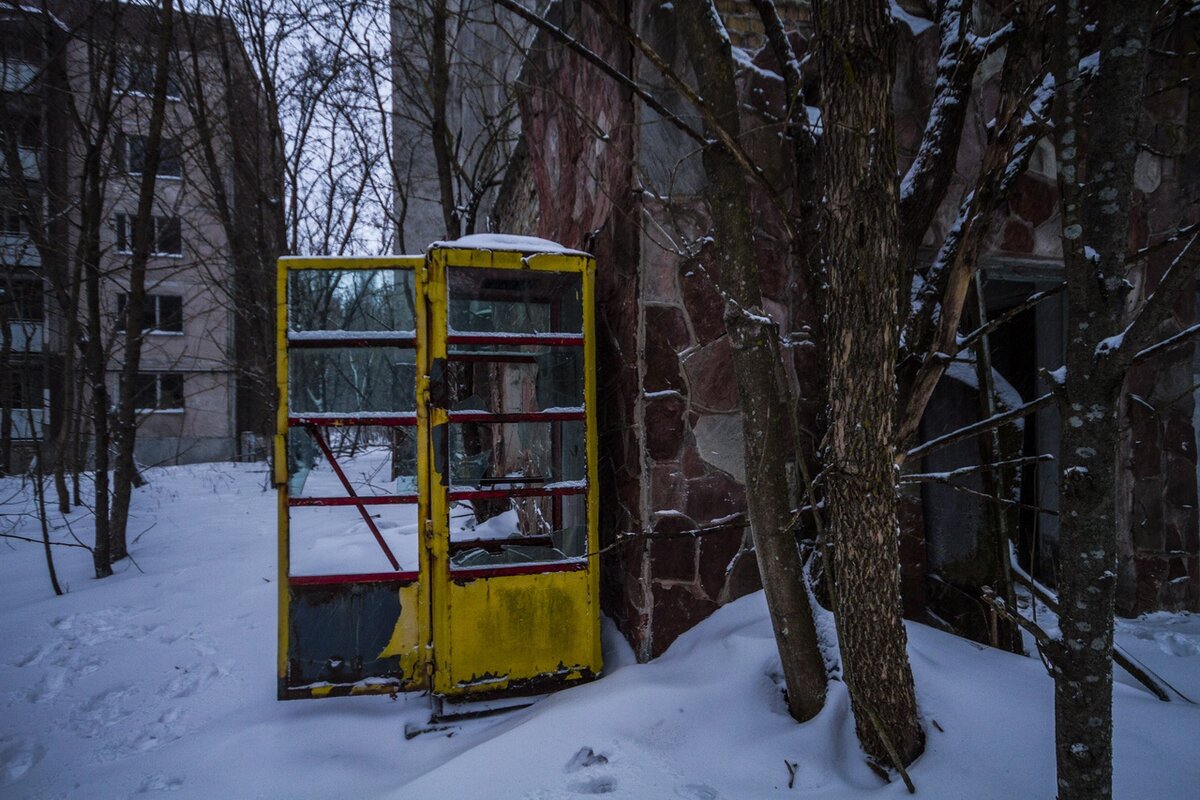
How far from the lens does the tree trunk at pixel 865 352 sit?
207 cm

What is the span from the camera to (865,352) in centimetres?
210

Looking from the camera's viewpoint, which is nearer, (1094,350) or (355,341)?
(1094,350)

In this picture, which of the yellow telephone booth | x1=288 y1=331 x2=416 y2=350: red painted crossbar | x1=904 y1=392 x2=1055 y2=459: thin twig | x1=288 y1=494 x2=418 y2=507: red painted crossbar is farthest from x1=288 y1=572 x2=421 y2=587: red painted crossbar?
x1=904 y1=392 x2=1055 y2=459: thin twig

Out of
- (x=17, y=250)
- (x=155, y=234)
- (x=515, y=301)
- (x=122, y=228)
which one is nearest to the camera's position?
(x=515, y=301)

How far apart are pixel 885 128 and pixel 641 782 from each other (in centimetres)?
248

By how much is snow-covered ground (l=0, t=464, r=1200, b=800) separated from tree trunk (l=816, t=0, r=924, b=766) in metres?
0.33

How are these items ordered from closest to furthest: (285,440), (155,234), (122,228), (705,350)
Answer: (285,440)
(705,350)
(122,228)
(155,234)

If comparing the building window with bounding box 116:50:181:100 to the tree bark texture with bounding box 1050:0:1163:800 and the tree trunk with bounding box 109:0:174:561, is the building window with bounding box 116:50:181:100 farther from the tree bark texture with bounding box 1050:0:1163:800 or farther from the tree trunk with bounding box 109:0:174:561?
the tree bark texture with bounding box 1050:0:1163:800

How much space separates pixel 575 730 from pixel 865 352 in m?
1.94

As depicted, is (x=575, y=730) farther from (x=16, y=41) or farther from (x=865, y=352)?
(x=16, y=41)

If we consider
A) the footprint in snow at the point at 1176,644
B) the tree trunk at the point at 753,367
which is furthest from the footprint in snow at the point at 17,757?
the footprint in snow at the point at 1176,644


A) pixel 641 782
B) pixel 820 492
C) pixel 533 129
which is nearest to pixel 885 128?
pixel 820 492

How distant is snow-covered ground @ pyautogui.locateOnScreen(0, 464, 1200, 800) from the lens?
2236 mm

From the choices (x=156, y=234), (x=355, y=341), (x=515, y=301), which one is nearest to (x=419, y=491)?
(x=355, y=341)
